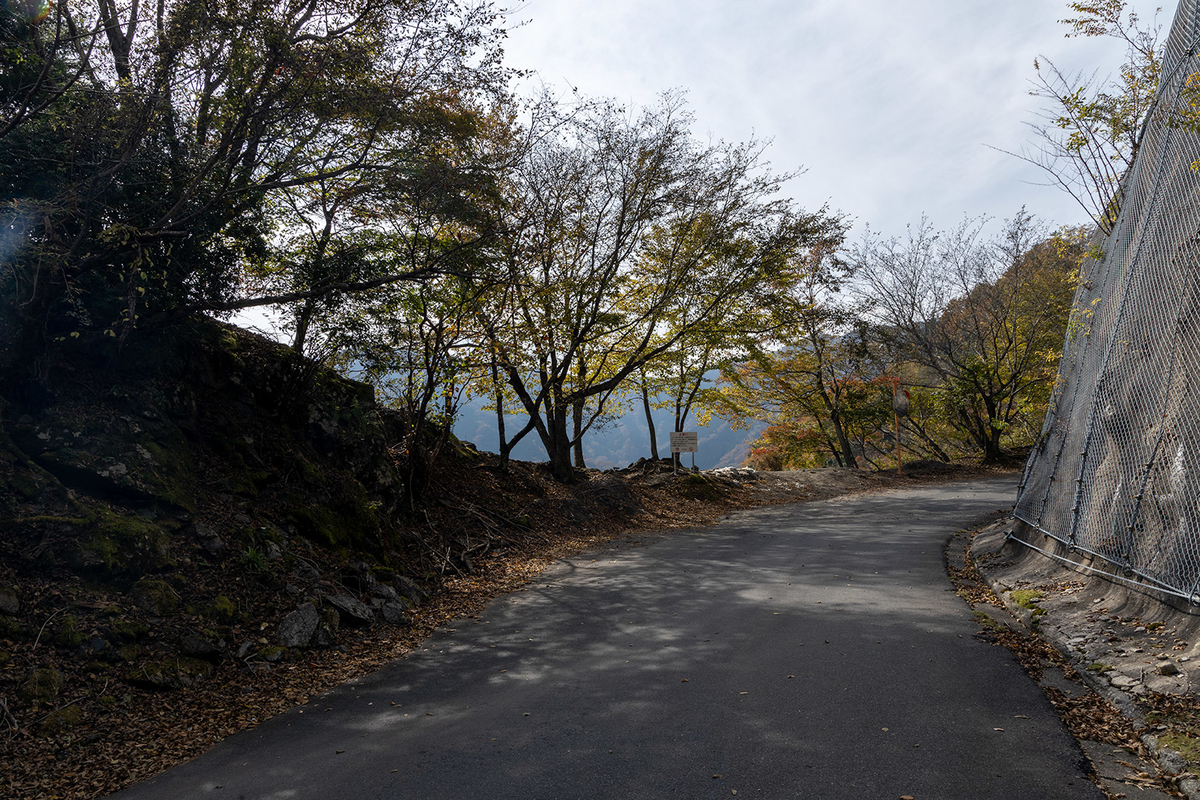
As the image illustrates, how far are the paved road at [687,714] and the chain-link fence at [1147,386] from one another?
1.54 m

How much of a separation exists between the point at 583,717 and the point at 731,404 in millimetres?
23017

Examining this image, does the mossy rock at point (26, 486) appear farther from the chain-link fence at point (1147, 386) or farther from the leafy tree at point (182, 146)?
the chain-link fence at point (1147, 386)

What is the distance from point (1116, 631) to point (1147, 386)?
2425 millimetres

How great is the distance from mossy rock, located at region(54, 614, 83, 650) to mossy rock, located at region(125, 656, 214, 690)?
466 mm

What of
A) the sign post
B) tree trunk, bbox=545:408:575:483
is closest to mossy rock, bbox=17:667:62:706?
tree trunk, bbox=545:408:575:483

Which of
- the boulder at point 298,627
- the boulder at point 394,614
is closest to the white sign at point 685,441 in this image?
the boulder at point 394,614

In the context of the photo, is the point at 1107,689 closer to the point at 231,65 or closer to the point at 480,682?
the point at 480,682

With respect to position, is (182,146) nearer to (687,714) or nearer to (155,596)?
(155,596)

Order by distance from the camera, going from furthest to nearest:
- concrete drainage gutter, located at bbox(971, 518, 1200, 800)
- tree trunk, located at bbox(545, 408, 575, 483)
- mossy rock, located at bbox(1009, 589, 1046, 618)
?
1. tree trunk, located at bbox(545, 408, 575, 483)
2. mossy rock, located at bbox(1009, 589, 1046, 618)
3. concrete drainage gutter, located at bbox(971, 518, 1200, 800)

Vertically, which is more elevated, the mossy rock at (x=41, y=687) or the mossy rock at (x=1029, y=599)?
the mossy rock at (x=41, y=687)

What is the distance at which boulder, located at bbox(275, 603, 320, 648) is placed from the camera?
6285mm

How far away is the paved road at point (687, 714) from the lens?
3623 millimetres

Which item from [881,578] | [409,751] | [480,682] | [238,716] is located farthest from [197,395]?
[881,578]

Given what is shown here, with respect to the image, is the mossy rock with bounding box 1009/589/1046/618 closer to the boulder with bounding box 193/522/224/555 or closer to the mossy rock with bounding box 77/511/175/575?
Answer: the boulder with bounding box 193/522/224/555
